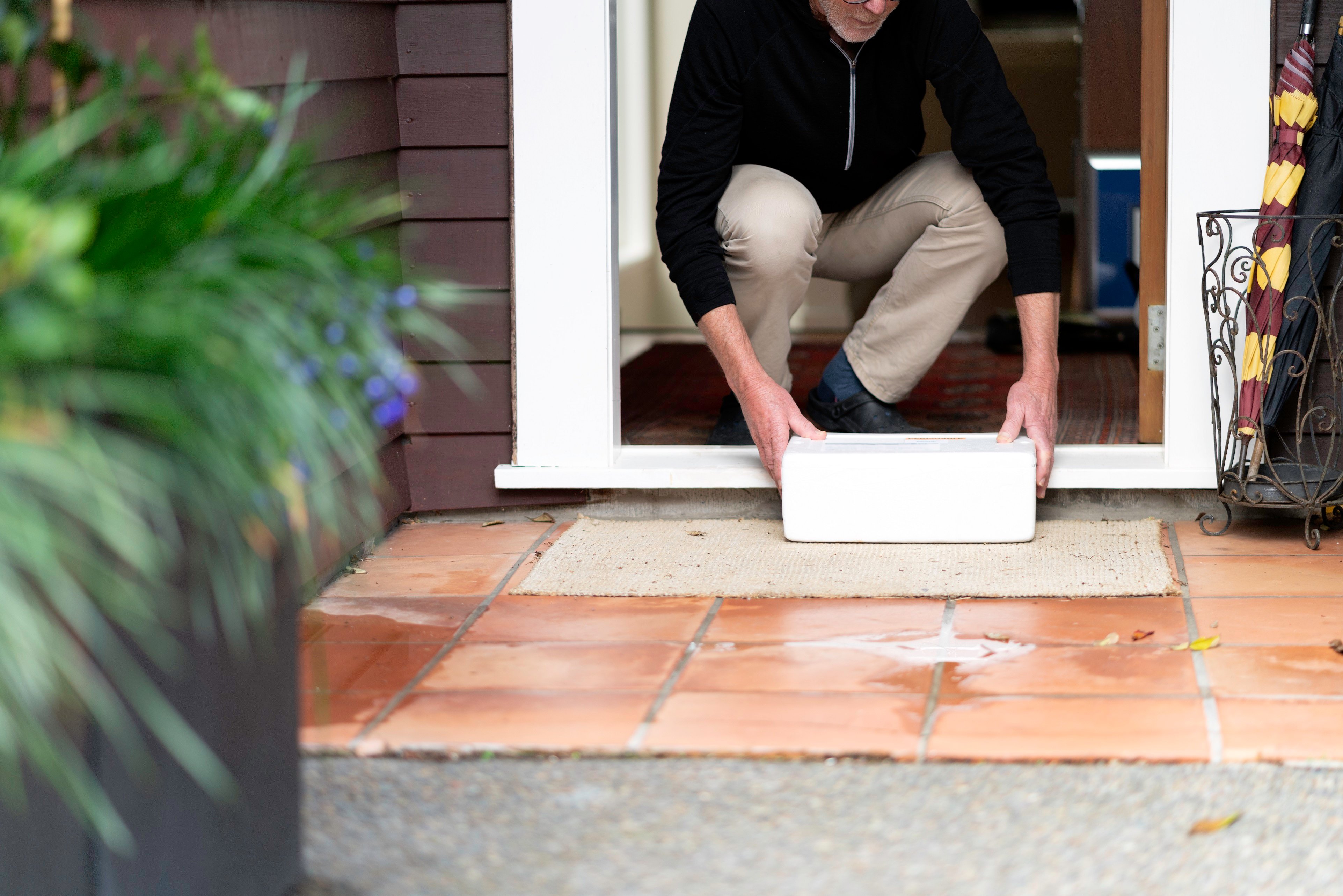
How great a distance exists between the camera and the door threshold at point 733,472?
8.30 ft

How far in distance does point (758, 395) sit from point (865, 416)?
0.43m

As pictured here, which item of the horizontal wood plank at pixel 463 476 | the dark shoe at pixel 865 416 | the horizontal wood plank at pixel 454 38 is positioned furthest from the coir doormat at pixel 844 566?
the horizontal wood plank at pixel 454 38

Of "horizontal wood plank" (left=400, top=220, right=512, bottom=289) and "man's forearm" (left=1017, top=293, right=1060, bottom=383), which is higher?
"horizontal wood plank" (left=400, top=220, right=512, bottom=289)

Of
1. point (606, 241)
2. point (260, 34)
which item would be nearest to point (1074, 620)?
point (606, 241)

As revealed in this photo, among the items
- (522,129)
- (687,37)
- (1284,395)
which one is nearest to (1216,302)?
(1284,395)

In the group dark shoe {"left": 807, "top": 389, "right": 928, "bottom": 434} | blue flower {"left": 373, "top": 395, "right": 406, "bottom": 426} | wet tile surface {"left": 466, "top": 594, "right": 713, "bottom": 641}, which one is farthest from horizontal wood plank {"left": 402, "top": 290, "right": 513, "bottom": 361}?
blue flower {"left": 373, "top": 395, "right": 406, "bottom": 426}

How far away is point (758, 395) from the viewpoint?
2.45 metres

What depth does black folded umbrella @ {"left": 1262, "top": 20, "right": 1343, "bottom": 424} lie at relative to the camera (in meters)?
2.30

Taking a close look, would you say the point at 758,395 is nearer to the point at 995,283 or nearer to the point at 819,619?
the point at 819,619

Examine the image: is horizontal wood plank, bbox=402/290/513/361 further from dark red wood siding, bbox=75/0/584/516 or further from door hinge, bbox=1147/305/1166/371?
door hinge, bbox=1147/305/1166/371

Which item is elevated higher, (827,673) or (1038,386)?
(1038,386)

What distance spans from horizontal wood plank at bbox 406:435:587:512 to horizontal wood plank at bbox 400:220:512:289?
12.0 inches

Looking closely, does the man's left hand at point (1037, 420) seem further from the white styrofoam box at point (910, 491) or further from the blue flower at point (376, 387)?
the blue flower at point (376, 387)

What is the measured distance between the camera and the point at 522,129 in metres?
2.55
